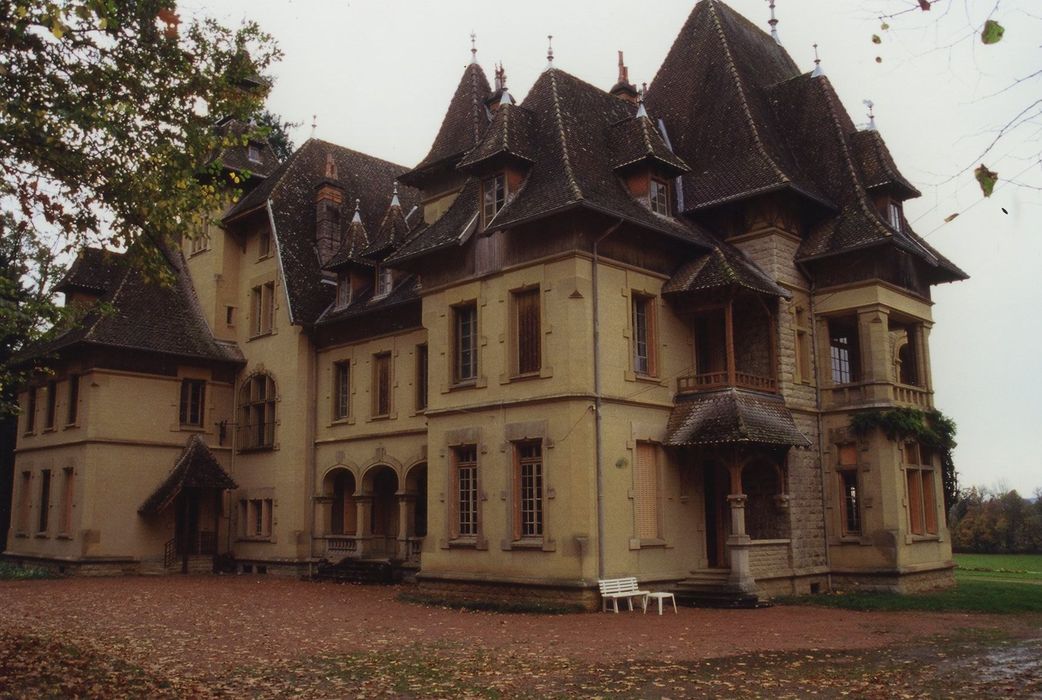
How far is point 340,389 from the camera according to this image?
103ft

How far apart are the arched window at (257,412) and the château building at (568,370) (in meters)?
0.14

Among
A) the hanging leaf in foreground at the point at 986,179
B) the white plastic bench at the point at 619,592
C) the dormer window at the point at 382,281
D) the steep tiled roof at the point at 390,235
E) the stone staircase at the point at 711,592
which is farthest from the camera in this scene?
the dormer window at the point at 382,281

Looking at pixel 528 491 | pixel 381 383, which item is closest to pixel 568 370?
pixel 528 491

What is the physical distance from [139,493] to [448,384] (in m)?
14.0

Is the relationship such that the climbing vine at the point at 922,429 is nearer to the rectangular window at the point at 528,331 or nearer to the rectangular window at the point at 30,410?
the rectangular window at the point at 528,331

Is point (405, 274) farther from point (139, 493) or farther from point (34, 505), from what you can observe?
point (34, 505)

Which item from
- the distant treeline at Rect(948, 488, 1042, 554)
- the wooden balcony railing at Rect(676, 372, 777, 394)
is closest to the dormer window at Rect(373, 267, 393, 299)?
the wooden balcony railing at Rect(676, 372, 777, 394)

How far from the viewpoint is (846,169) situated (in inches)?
1013

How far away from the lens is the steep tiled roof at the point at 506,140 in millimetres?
22812

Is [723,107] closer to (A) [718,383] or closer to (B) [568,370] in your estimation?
(A) [718,383]

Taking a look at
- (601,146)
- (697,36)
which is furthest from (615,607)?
(697,36)

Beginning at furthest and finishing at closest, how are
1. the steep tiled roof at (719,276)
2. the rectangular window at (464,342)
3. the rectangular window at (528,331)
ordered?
the rectangular window at (464,342)
the rectangular window at (528,331)
the steep tiled roof at (719,276)

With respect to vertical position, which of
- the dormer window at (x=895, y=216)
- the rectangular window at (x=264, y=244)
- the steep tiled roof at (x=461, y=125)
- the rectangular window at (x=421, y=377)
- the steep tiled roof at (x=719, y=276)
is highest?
the steep tiled roof at (x=461, y=125)

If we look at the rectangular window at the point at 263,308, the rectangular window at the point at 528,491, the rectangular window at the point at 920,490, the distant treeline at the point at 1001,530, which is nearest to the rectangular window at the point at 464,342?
the rectangular window at the point at 528,491
